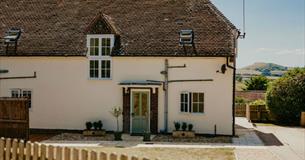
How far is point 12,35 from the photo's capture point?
28281mm

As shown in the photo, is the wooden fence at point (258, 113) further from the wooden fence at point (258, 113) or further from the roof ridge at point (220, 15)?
the roof ridge at point (220, 15)

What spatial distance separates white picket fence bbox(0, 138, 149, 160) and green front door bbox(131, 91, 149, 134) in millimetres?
14074

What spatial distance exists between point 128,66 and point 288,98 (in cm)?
1180

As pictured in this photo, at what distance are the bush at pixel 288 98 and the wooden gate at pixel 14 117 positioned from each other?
17996 mm

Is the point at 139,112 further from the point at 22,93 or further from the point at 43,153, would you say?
the point at 43,153

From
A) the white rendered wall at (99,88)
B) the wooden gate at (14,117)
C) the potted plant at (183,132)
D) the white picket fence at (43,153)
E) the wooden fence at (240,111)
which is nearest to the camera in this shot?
the white picket fence at (43,153)

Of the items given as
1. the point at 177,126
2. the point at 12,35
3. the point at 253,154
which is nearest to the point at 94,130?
the point at 177,126

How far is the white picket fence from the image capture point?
9781 millimetres

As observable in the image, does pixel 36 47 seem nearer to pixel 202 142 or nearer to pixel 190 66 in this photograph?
pixel 190 66

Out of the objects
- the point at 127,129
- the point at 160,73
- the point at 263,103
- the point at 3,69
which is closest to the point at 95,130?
the point at 127,129

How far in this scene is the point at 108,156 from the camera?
31.3 feet

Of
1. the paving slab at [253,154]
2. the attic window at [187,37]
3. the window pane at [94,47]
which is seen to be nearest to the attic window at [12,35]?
the window pane at [94,47]

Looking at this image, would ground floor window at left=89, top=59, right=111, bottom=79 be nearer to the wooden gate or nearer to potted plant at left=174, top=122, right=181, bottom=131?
potted plant at left=174, top=122, right=181, bottom=131

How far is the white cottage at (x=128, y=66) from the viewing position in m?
25.4
